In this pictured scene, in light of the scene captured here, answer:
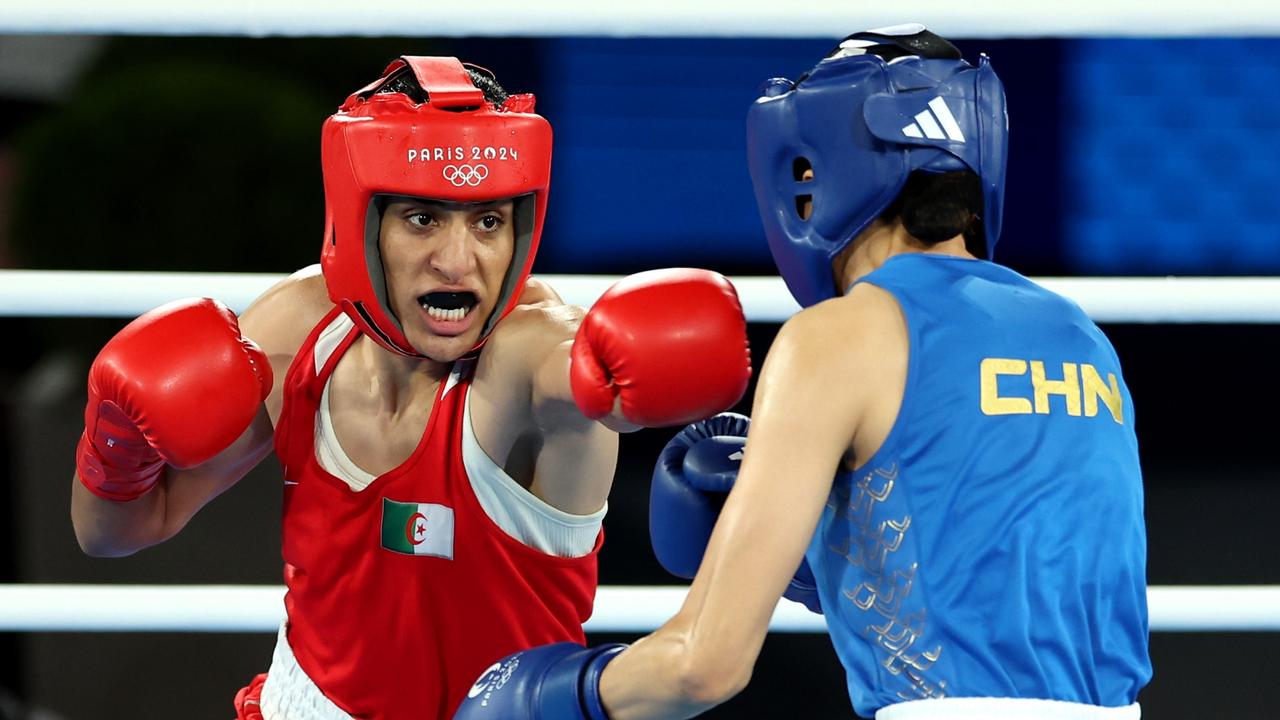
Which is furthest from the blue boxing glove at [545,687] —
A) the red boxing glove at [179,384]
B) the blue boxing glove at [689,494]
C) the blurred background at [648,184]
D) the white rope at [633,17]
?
the blurred background at [648,184]

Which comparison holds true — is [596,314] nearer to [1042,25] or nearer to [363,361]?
[363,361]

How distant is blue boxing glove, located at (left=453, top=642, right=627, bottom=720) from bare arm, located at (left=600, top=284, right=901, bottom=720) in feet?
0.12

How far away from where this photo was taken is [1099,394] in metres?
1.47

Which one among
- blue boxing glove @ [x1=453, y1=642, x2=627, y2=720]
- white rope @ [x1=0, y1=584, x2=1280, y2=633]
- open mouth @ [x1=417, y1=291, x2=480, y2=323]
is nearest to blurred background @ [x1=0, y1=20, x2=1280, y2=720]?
white rope @ [x1=0, y1=584, x2=1280, y2=633]

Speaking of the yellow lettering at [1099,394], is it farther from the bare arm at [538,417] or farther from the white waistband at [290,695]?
the white waistband at [290,695]

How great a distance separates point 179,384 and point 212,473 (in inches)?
12.2

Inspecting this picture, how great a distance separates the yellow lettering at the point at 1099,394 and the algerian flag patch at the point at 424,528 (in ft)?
2.32

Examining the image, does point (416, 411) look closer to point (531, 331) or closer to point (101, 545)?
point (531, 331)

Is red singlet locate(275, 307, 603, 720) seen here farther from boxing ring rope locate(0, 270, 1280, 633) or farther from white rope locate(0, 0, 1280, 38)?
white rope locate(0, 0, 1280, 38)

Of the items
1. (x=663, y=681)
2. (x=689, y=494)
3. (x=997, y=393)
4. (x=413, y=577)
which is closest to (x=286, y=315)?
(x=413, y=577)

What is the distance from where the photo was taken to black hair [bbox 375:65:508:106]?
5.58 feet

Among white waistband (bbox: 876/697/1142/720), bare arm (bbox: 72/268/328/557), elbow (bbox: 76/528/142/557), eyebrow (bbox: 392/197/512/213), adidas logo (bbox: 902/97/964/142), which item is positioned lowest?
elbow (bbox: 76/528/142/557)

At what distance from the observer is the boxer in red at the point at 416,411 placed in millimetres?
1618

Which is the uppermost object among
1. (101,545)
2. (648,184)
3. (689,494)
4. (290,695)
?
(689,494)
